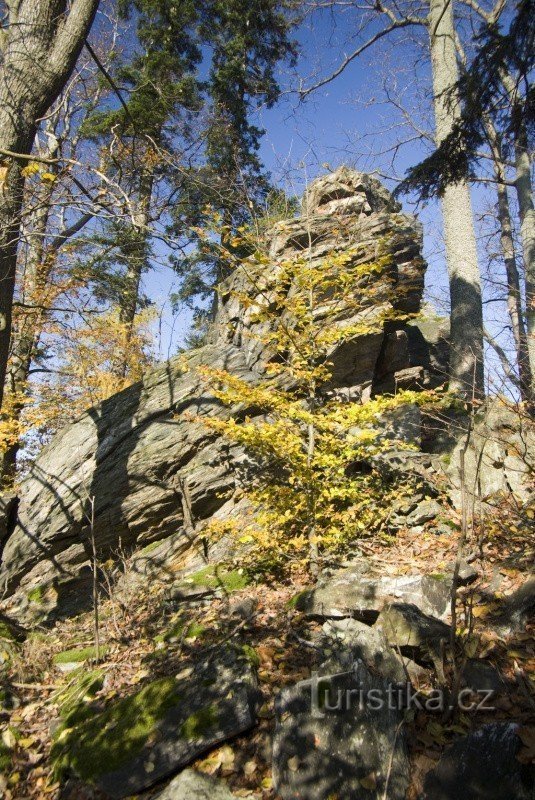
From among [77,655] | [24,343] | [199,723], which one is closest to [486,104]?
[199,723]

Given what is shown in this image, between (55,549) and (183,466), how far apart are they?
2.91m

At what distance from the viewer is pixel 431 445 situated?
7570 millimetres

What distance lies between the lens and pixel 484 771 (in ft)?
6.92

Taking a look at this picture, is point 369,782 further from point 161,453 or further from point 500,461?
point 161,453

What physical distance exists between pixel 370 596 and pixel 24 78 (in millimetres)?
6560

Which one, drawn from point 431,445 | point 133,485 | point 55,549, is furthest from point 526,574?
point 55,549

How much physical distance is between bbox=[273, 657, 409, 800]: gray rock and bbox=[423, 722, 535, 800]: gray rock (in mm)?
249

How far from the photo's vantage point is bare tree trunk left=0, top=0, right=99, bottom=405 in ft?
14.7

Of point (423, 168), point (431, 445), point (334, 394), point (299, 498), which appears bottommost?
point (299, 498)

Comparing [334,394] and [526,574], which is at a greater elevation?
[334,394]

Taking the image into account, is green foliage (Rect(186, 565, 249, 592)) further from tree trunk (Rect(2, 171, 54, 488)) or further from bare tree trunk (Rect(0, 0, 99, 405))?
tree trunk (Rect(2, 171, 54, 488))

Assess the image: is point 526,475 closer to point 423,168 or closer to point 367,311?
point 367,311

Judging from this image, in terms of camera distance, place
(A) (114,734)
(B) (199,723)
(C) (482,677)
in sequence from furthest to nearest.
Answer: (A) (114,734) → (B) (199,723) → (C) (482,677)

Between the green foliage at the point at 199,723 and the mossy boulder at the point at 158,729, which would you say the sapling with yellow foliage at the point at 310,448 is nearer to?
the mossy boulder at the point at 158,729
